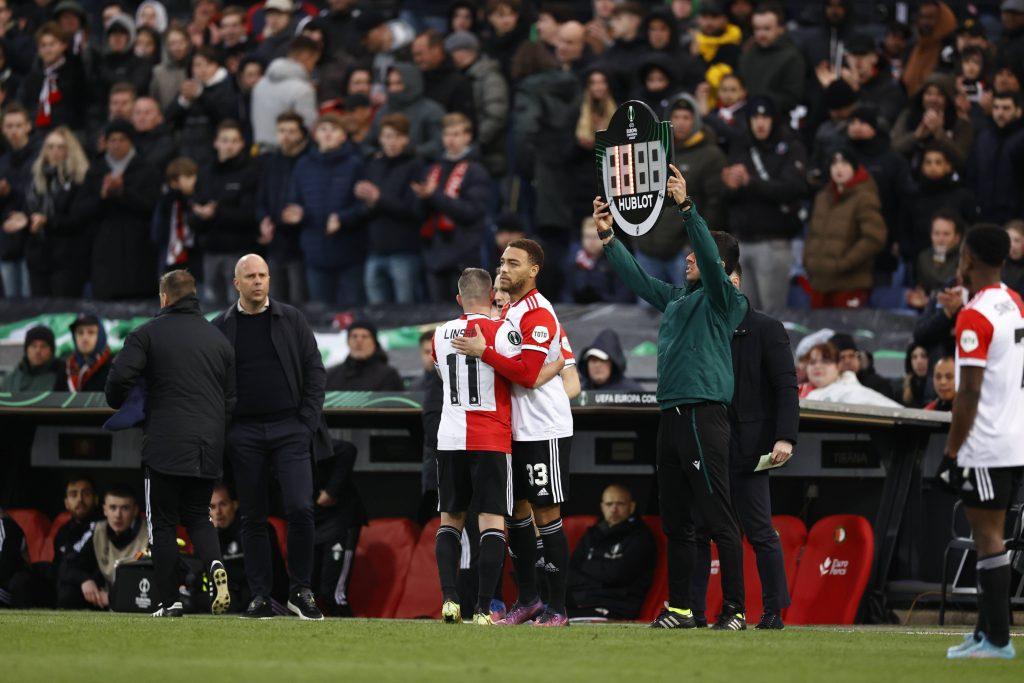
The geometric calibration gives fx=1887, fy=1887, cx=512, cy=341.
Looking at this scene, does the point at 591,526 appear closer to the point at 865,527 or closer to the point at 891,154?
the point at 865,527

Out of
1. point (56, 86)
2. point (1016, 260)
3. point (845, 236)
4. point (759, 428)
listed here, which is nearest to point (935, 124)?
point (845, 236)

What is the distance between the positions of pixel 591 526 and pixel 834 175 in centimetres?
376

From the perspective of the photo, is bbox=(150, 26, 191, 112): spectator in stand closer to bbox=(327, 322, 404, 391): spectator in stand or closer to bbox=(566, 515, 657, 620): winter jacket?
bbox=(327, 322, 404, 391): spectator in stand

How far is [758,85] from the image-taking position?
16.6 m

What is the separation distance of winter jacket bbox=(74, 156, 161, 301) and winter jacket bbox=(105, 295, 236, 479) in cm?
737

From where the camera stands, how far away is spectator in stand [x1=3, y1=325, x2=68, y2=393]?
15.5 m

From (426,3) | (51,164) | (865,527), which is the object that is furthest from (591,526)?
(426,3)

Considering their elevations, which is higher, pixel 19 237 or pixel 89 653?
pixel 19 237

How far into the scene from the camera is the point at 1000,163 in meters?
15.1

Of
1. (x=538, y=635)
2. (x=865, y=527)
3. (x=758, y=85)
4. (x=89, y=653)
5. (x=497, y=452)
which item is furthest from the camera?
(x=758, y=85)

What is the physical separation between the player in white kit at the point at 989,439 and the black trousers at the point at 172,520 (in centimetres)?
470

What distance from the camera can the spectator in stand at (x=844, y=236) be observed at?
15.1m

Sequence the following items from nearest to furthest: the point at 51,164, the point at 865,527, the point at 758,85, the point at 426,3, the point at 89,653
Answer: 1. the point at 89,653
2. the point at 865,527
3. the point at 758,85
4. the point at 51,164
5. the point at 426,3

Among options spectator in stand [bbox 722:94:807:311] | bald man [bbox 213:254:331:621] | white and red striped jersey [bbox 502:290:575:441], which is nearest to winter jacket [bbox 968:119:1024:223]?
spectator in stand [bbox 722:94:807:311]
